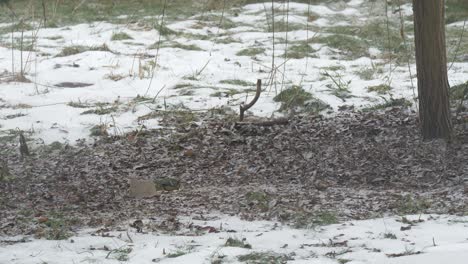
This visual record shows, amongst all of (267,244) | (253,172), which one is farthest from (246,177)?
(267,244)

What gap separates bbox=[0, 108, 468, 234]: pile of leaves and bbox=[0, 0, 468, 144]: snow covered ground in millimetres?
461

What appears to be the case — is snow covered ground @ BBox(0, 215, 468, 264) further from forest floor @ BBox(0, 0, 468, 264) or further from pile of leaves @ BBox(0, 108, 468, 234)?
pile of leaves @ BBox(0, 108, 468, 234)

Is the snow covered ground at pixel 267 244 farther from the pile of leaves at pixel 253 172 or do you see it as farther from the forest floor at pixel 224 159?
the pile of leaves at pixel 253 172

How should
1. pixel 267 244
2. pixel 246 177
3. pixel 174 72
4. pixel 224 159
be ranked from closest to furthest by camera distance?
pixel 267 244 → pixel 246 177 → pixel 224 159 → pixel 174 72

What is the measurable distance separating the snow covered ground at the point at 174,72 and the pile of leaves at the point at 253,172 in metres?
0.46

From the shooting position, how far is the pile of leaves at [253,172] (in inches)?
156

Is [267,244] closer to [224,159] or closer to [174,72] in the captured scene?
[224,159]

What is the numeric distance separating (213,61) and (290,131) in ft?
10.1

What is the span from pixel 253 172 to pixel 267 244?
4.60 ft

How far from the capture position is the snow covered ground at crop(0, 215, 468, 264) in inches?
121

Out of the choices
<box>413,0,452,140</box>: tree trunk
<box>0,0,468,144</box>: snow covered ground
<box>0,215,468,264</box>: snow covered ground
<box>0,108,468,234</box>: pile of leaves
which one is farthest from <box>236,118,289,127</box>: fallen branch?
<box>0,215,468,264</box>: snow covered ground

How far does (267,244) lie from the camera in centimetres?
333

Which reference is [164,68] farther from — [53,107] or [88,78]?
[53,107]

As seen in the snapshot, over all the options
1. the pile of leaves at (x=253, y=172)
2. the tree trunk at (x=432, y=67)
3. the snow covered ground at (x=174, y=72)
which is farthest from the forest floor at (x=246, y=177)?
the snow covered ground at (x=174, y=72)
